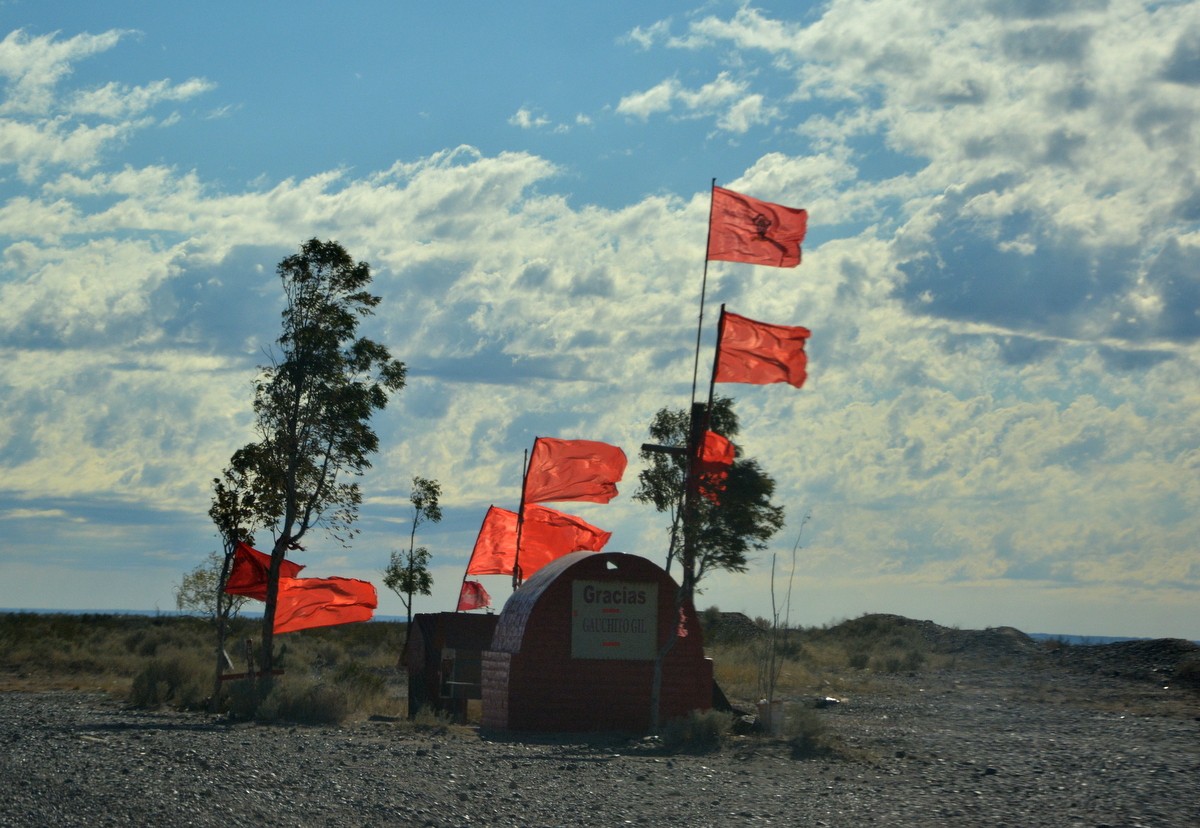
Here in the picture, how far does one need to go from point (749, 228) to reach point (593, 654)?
804 cm

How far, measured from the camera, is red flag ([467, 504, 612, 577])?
30.4 m

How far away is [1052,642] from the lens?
58.2 metres

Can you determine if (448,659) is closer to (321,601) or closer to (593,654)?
(321,601)

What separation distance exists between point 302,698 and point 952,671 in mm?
27819

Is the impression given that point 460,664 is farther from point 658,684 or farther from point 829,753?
point 829,753

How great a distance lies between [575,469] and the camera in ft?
94.7

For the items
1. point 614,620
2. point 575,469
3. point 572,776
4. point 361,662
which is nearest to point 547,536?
point 575,469

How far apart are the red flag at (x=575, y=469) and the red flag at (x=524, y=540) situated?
1.27 metres

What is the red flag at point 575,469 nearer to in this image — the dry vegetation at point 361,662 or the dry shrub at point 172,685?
the dry vegetation at point 361,662

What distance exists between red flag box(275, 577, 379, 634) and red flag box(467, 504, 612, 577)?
2968 millimetres

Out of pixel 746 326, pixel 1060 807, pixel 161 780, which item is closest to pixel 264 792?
pixel 161 780

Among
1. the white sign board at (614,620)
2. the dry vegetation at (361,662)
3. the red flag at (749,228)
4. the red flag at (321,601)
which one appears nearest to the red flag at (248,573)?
the red flag at (321,601)

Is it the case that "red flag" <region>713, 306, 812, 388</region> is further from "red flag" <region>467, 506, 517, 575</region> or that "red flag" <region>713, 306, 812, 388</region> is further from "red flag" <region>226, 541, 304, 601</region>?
"red flag" <region>226, 541, 304, 601</region>

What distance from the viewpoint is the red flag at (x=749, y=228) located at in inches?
965
